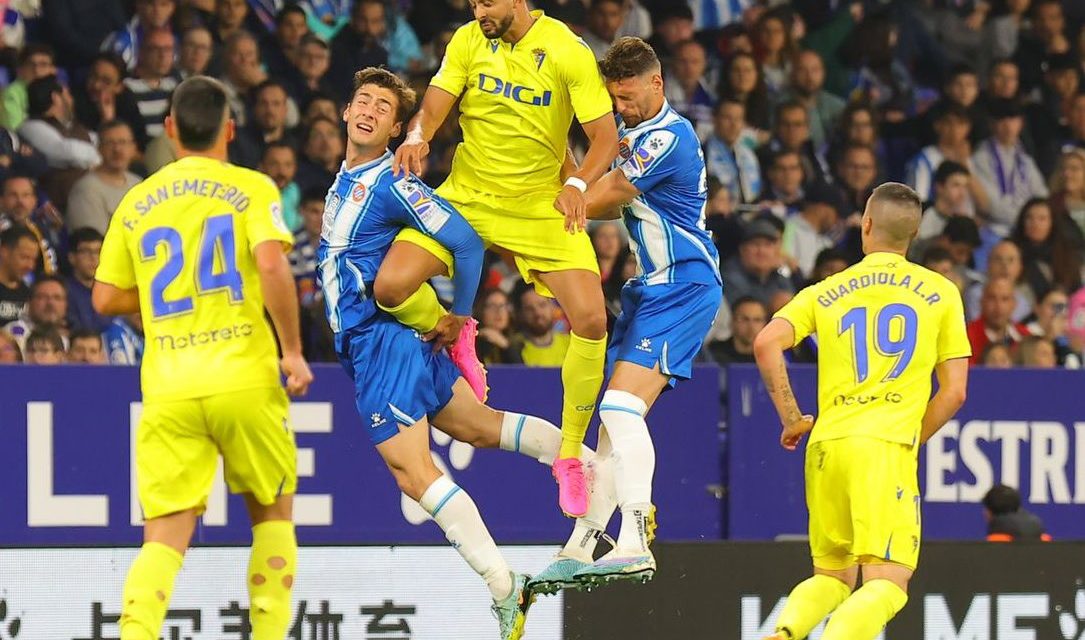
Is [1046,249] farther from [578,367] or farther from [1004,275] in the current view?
[578,367]

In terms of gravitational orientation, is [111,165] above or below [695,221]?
above

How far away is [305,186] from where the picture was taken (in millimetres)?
12141

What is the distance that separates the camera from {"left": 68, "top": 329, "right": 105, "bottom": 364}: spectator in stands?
10758 mm

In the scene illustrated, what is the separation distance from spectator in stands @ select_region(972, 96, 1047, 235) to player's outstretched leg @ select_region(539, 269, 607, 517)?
676 cm

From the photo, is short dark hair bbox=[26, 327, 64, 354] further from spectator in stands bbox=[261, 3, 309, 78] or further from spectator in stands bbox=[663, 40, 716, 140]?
spectator in stands bbox=[663, 40, 716, 140]

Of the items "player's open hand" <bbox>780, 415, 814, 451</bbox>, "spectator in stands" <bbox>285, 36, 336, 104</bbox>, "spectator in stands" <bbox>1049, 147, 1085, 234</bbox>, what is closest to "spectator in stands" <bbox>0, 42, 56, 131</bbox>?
"spectator in stands" <bbox>285, 36, 336, 104</bbox>

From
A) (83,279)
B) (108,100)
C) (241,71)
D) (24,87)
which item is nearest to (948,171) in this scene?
(241,71)

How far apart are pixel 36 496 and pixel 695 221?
3925 millimetres

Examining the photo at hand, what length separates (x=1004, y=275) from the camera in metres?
13.3

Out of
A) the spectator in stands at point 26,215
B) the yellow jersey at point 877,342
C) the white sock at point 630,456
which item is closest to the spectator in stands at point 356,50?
the spectator in stands at point 26,215

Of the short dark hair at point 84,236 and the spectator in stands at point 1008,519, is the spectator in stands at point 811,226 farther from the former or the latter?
the short dark hair at point 84,236

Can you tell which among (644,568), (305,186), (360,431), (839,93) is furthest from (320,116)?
(644,568)

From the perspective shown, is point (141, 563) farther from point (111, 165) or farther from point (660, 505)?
point (111, 165)

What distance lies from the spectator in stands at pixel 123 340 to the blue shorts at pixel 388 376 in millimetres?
3438
